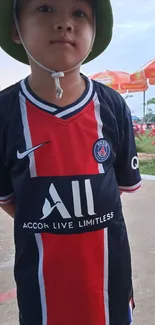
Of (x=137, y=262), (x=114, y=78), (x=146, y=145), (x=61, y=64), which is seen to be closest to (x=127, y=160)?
(x=61, y=64)

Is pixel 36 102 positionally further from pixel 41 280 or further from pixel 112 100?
pixel 41 280

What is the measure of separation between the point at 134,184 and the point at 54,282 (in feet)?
1.32

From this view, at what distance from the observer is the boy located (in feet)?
3.06

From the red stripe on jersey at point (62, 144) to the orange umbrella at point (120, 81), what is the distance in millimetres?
10873

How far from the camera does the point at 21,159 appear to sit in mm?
961

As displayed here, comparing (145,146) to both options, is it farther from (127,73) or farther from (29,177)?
(29,177)

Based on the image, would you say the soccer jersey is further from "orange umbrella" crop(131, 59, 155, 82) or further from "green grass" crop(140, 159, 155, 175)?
"orange umbrella" crop(131, 59, 155, 82)

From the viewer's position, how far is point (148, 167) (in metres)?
8.35

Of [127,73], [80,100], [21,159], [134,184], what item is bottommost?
[134,184]

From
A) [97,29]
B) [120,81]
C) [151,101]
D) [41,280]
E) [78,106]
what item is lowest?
[41,280]

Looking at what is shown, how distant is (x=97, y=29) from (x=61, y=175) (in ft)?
1.46

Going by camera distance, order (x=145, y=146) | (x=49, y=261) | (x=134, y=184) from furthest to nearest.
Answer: (x=145, y=146) → (x=134, y=184) → (x=49, y=261)

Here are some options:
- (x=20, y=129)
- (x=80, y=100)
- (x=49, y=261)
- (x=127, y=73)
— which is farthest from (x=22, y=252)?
(x=127, y=73)

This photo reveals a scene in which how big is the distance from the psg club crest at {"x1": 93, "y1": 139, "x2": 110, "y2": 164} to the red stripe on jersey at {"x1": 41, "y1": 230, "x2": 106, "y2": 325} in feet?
0.61
